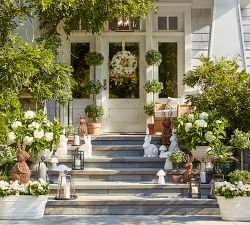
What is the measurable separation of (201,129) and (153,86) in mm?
3677

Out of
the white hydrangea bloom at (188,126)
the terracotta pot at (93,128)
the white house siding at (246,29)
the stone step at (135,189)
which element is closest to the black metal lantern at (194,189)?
the stone step at (135,189)

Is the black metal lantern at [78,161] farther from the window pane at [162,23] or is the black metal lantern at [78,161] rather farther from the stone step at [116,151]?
the window pane at [162,23]

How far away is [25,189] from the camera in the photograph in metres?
7.79

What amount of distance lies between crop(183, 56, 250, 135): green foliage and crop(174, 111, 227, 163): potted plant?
44 cm

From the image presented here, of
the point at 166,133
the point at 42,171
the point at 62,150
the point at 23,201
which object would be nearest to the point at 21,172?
the point at 23,201

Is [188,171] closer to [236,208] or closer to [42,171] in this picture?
[236,208]

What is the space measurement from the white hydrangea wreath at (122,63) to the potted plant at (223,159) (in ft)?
15.5

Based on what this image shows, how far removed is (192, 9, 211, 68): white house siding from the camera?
13.2m

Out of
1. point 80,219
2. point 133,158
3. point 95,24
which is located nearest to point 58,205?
point 80,219

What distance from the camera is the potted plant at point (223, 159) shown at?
878cm

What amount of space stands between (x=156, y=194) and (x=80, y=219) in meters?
1.54

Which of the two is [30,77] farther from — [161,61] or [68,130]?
[161,61]

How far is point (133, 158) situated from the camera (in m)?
9.88

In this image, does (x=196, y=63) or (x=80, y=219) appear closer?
(x=80, y=219)
